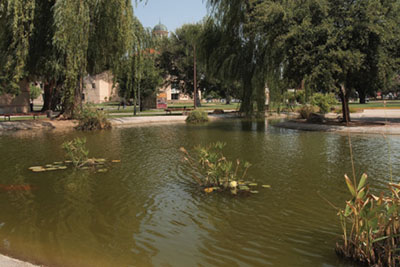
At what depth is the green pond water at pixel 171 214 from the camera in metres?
5.06

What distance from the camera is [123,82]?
44.7m

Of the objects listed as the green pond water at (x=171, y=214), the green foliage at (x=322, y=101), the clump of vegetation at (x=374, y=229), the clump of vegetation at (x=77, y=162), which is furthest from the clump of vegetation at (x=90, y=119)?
the clump of vegetation at (x=374, y=229)

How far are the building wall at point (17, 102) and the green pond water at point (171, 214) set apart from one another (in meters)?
29.1

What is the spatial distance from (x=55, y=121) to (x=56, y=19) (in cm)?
748

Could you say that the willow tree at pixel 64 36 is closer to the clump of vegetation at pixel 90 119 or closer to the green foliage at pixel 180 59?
the clump of vegetation at pixel 90 119

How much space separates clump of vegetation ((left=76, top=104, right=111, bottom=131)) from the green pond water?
1058 cm

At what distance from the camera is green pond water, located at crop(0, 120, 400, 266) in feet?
16.6

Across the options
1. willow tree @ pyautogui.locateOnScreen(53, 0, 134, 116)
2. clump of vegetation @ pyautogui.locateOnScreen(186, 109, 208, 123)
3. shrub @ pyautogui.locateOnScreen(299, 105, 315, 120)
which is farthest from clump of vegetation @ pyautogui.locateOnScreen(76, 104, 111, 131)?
shrub @ pyautogui.locateOnScreen(299, 105, 315, 120)

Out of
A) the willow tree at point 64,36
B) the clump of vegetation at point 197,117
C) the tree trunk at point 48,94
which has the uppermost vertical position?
the willow tree at point 64,36

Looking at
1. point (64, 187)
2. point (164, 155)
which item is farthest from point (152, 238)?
point (164, 155)

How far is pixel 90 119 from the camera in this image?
23375 millimetres

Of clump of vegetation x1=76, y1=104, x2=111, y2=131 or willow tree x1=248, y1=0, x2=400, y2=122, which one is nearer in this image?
willow tree x1=248, y1=0, x2=400, y2=122

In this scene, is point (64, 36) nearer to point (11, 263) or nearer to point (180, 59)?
point (11, 263)

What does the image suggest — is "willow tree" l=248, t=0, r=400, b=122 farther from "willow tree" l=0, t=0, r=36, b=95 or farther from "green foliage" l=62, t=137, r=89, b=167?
"willow tree" l=0, t=0, r=36, b=95
